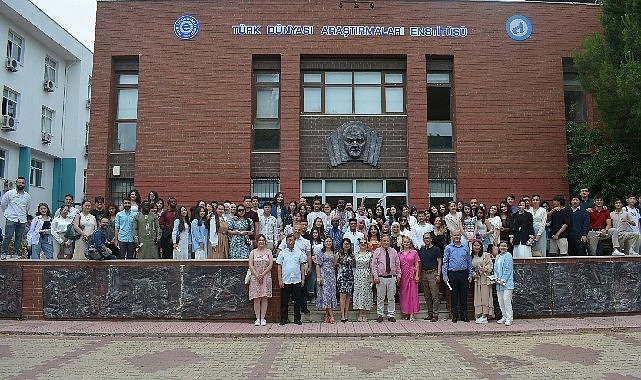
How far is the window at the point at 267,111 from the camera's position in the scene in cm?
1861

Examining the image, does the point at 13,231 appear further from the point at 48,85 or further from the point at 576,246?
the point at 48,85

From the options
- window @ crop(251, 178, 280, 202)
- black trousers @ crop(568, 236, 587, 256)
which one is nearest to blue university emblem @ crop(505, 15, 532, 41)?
black trousers @ crop(568, 236, 587, 256)

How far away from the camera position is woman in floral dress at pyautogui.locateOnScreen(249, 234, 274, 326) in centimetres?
1091

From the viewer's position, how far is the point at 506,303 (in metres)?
11.0

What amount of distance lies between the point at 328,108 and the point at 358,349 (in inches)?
437

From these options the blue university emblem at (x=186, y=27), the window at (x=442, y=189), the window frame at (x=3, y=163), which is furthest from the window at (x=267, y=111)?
the window frame at (x=3, y=163)

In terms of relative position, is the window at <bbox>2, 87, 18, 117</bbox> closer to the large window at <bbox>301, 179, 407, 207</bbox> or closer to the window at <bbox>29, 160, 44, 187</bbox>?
the window at <bbox>29, 160, 44, 187</bbox>

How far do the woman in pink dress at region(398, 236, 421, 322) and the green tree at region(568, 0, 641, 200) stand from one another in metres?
7.06

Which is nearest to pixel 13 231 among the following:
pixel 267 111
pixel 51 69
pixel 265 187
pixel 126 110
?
pixel 126 110

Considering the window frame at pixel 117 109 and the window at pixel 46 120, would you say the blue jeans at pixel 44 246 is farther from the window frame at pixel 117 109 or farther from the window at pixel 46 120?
the window at pixel 46 120

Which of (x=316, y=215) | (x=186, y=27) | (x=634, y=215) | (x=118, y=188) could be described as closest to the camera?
(x=634, y=215)

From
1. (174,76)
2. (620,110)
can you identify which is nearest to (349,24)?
(174,76)

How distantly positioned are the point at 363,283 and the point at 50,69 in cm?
2623

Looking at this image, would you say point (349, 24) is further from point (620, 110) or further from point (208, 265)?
point (208, 265)
